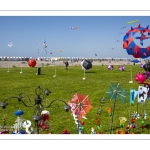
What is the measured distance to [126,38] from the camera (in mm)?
11055

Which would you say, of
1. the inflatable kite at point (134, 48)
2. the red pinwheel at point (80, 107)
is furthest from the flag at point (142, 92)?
the inflatable kite at point (134, 48)

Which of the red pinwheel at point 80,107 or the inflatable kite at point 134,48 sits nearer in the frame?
the red pinwheel at point 80,107

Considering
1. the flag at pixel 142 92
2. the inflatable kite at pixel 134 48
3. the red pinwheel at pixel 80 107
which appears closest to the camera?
the red pinwheel at pixel 80 107

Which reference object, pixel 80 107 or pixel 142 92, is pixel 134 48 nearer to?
pixel 142 92

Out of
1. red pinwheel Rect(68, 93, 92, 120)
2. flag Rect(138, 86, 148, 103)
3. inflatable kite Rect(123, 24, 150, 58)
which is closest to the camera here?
red pinwheel Rect(68, 93, 92, 120)

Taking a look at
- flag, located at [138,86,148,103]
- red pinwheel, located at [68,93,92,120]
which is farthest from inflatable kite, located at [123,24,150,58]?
red pinwheel, located at [68,93,92,120]

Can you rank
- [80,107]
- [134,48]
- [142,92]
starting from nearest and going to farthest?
[80,107], [142,92], [134,48]

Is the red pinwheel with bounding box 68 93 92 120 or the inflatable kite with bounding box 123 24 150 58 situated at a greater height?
the inflatable kite with bounding box 123 24 150 58

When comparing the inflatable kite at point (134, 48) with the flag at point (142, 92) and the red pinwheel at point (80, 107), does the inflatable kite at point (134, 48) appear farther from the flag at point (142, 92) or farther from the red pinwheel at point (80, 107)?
the red pinwheel at point (80, 107)

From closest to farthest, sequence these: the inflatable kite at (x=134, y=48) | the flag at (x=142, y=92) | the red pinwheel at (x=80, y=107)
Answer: the red pinwheel at (x=80, y=107), the flag at (x=142, y=92), the inflatable kite at (x=134, y=48)

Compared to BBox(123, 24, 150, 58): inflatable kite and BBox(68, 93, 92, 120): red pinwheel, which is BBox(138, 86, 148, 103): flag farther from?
BBox(123, 24, 150, 58): inflatable kite

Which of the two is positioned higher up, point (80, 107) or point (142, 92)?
point (142, 92)

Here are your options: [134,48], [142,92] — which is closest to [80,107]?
[142,92]
